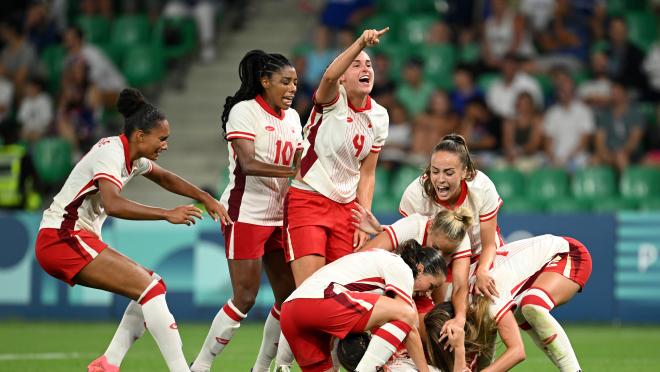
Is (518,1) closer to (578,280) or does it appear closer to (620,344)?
(620,344)

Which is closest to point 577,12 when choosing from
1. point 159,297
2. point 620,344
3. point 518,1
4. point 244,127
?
point 518,1

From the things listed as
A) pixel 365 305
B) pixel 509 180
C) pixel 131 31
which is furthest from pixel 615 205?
pixel 131 31

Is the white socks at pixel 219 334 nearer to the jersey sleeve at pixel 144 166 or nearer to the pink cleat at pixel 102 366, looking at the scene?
the pink cleat at pixel 102 366

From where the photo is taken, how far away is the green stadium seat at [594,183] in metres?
13.2

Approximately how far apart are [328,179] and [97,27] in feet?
35.2

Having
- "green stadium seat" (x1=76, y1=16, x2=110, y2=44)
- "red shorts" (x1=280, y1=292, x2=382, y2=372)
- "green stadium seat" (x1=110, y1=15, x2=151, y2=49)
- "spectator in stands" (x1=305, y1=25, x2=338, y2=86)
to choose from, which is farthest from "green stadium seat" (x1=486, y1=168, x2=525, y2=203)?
"green stadium seat" (x1=76, y1=16, x2=110, y2=44)

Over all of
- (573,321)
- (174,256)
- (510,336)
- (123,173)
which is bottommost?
(573,321)

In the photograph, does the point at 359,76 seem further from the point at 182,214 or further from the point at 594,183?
the point at 594,183

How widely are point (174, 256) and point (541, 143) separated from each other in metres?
4.83

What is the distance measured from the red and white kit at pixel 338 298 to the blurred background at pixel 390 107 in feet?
18.0

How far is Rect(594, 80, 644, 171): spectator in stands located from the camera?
44.7 ft

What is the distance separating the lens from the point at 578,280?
7.31 meters

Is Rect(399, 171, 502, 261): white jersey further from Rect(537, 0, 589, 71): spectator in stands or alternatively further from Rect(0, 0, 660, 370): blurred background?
Rect(537, 0, 589, 71): spectator in stands

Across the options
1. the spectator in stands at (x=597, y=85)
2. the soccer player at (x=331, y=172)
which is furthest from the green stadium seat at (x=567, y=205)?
the soccer player at (x=331, y=172)
